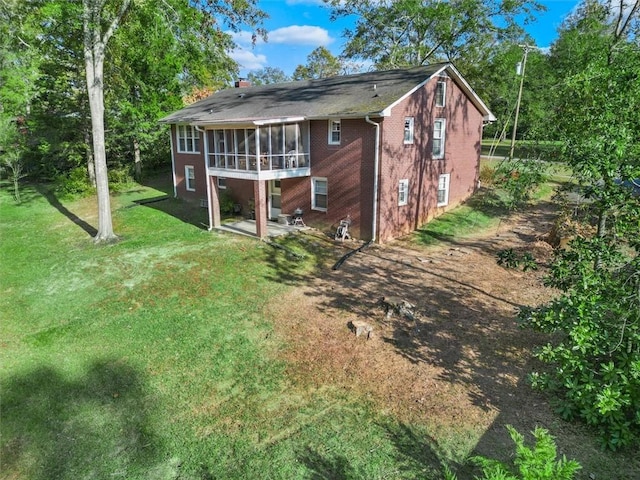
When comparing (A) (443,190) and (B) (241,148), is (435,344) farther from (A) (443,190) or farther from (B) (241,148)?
(A) (443,190)

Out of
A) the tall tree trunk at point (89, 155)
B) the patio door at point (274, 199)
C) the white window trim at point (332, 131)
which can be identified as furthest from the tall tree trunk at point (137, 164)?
the white window trim at point (332, 131)

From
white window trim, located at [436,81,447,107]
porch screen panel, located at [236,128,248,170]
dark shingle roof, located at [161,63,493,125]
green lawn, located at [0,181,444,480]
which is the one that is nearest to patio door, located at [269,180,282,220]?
porch screen panel, located at [236,128,248,170]

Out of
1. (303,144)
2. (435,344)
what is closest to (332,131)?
(303,144)

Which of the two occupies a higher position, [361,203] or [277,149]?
[277,149]

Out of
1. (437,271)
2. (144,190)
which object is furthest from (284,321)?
(144,190)

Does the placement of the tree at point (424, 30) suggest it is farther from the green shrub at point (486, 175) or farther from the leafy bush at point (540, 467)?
the leafy bush at point (540, 467)

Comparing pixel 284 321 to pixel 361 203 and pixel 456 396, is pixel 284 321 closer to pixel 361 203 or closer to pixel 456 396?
pixel 456 396
